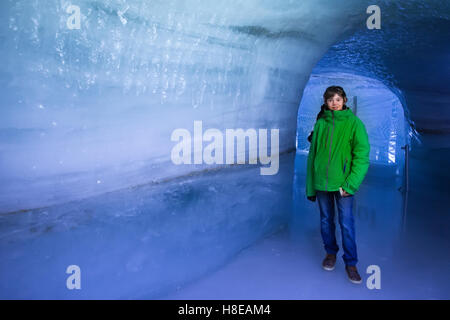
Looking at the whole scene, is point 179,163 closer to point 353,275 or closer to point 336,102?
point 336,102

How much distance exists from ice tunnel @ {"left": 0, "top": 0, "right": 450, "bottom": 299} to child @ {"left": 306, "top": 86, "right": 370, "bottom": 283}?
0.36 metres

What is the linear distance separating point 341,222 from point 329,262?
0.34 metres

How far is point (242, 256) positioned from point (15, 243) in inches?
69.2

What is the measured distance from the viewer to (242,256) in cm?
262

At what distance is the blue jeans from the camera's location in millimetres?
2223

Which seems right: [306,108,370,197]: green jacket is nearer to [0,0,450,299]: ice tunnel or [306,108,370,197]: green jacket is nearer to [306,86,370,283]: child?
[306,86,370,283]: child

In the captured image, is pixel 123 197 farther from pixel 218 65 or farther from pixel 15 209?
pixel 218 65

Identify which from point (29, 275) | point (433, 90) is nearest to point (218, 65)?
point (29, 275)

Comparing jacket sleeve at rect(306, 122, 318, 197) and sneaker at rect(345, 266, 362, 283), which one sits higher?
jacket sleeve at rect(306, 122, 318, 197)

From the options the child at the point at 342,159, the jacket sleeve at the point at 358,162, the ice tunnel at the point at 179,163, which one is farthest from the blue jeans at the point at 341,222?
the ice tunnel at the point at 179,163

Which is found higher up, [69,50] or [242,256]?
[69,50]

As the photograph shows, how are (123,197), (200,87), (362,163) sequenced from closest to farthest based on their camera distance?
1. (362,163)
2. (123,197)
3. (200,87)

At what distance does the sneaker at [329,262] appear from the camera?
2.37 metres

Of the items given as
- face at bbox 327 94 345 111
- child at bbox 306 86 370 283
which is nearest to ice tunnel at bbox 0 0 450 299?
child at bbox 306 86 370 283
